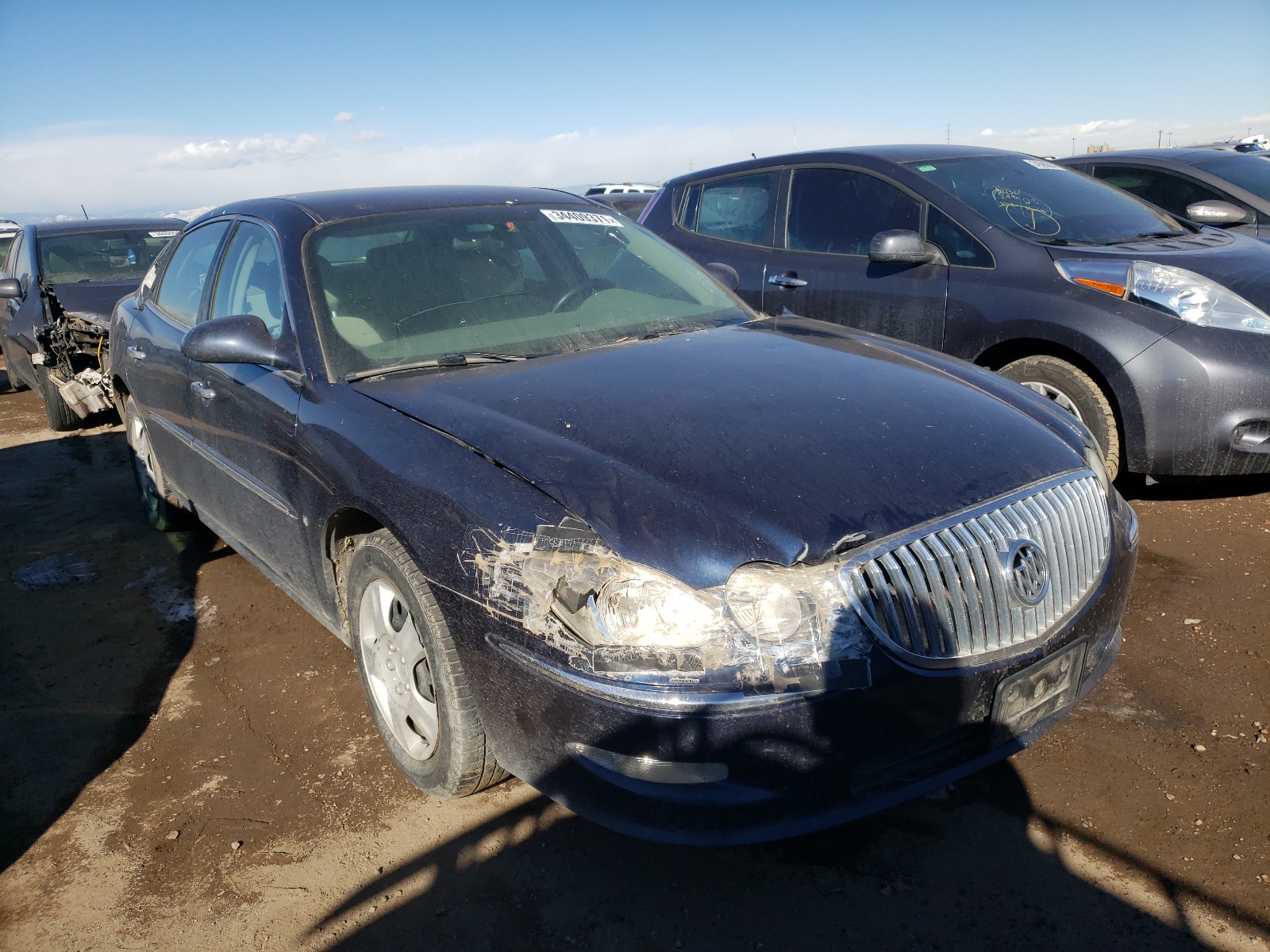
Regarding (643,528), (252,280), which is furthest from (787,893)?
(252,280)

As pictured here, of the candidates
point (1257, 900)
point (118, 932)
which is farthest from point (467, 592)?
point (1257, 900)

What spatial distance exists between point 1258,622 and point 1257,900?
5.09 feet

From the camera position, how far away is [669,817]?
6.39ft

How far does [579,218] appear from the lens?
3.77 m

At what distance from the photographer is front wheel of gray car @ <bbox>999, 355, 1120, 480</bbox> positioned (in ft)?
13.7

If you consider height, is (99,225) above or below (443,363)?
above

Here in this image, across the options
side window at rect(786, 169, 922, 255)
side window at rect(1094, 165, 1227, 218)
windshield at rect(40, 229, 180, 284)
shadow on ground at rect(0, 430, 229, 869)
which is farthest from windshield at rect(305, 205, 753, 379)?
windshield at rect(40, 229, 180, 284)

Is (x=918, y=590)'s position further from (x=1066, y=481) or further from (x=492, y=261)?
(x=492, y=261)

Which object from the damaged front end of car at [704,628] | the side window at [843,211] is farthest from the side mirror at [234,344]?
the side window at [843,211]

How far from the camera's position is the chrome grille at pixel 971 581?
196cm

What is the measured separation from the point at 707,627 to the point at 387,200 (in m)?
2.30

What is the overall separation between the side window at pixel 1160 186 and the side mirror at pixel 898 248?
320 cm

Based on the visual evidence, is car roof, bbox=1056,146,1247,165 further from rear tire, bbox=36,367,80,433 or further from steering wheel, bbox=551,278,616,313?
rear tire, bbox=36,367,80,433

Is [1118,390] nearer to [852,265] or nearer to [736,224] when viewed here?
[852,265]
